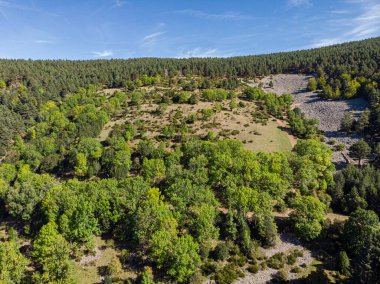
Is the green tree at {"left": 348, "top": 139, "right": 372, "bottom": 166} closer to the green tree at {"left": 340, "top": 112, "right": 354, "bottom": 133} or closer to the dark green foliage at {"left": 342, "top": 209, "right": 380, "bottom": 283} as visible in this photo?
the green tree at {"left": 340, "top": 112, "right": 354, "bottom": 133}

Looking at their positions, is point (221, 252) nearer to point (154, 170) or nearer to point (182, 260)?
point (182, 260)

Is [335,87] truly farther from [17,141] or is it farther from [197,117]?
[17,141]

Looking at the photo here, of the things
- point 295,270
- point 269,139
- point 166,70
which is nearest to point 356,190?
point 295,270

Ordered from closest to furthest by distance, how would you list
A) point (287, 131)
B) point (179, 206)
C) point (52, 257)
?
point (52, 257) → point (179, 206) → point (287, 131)

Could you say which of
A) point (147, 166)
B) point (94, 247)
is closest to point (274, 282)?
point (94, 247)

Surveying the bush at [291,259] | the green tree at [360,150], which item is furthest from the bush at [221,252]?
the green tree at [360,150]

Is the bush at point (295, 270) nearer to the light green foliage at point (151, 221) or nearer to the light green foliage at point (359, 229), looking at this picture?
the light green foliage at point (359, 229)

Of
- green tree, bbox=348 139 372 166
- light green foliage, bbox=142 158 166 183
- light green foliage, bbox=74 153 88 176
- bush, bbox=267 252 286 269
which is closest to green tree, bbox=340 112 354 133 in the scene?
green tree, bbox=348 139 372 166
